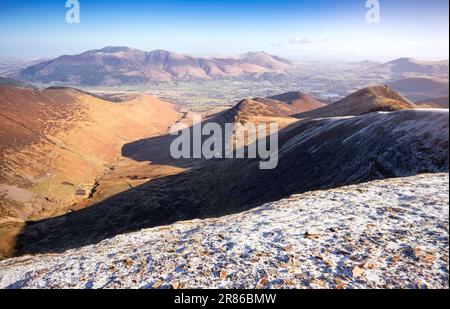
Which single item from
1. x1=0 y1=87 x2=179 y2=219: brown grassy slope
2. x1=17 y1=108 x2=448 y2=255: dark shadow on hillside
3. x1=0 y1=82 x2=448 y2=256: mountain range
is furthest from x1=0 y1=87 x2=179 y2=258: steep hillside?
x1=17 y1=108 x2=448 y2=255: dark shadow on hillside

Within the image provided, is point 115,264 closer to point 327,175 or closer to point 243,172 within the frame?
point 327,175

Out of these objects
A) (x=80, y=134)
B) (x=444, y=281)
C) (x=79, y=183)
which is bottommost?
(x=79, y=183)

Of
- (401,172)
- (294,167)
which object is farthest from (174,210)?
(401,172)

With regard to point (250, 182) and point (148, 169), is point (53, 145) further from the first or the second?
point (250, 182)

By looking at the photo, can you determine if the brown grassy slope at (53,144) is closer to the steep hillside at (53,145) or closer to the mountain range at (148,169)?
the steep hillside at (53,145)

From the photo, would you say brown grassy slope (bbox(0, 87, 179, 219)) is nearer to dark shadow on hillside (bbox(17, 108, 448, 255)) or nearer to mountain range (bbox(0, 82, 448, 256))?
mountain range (bbox(0, 82, 448, 256))
